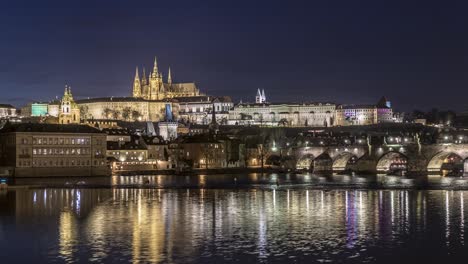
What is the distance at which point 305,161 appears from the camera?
109 meters

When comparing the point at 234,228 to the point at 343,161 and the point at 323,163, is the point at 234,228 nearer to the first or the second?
the point at 323,163

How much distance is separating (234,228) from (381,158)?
222 feet

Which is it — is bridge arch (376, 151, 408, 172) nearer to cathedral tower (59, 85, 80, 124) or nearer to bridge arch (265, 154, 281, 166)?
bridge arch (265, 154, 281, 166)

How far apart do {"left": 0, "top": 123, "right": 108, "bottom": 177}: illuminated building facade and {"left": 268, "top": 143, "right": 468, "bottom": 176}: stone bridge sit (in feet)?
A: 101

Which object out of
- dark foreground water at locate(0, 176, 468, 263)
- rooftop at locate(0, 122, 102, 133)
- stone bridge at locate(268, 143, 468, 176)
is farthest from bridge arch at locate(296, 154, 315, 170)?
dark foreground water at locate(0, 176, 468, 263)

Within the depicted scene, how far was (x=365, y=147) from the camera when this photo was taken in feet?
310

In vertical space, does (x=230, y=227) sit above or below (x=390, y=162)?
below

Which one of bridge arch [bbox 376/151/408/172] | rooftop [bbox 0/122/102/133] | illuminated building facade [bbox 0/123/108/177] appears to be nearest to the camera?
illuminated building facade [bbox 0/123/108/177]

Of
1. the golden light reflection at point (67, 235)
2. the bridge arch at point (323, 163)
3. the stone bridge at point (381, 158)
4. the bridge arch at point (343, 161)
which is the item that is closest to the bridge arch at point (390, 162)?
the stone bridge at point (381, 158)

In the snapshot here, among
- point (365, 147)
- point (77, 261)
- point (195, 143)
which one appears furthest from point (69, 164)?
point (77, 261)

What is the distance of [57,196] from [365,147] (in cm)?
5343

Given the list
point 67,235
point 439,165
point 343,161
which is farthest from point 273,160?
point 67,235

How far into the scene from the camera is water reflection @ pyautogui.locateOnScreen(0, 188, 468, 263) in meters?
25.1

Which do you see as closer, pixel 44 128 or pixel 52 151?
pixel 52 151
